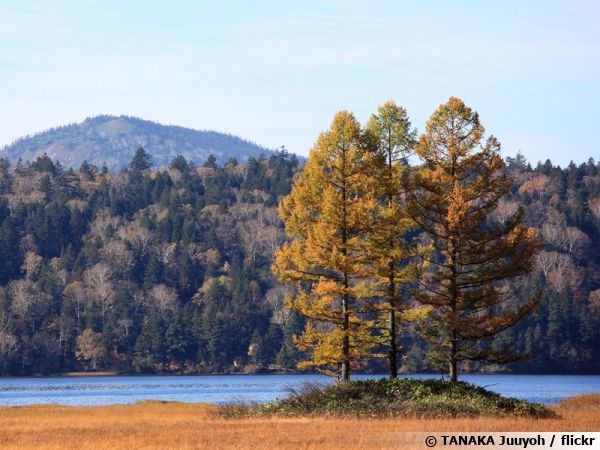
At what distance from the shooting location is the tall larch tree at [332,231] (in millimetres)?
47219

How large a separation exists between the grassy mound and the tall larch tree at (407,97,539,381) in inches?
156

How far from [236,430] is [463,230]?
16.6 meters

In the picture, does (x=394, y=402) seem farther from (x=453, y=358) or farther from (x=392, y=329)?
(x=392, y=329)

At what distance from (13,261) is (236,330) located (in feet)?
185

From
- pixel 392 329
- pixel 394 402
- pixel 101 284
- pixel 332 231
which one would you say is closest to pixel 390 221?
pixel 332 231

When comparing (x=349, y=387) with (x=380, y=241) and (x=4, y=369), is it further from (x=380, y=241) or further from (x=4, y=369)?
(x=4, y=369)

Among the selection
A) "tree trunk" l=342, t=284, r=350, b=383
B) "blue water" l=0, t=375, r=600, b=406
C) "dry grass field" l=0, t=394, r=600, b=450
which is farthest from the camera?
"blue water" l=0, t=375, r=600, b=406

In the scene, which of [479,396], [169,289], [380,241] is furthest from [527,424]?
[169,289]

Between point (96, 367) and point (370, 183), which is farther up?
point (370, 183)

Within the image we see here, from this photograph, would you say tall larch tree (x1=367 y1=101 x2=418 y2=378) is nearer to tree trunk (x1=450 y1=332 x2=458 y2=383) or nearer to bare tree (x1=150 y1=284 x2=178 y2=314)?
tree trunk (x1=450 y1=332 x2=458 y2=383)

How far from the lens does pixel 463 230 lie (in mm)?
47125

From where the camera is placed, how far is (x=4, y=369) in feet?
508

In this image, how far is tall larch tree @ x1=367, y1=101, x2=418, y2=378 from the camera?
48094 millimetres

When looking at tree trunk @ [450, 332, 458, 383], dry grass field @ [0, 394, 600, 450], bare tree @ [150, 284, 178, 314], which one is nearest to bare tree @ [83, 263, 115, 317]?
bare tree @ [150, 284, 178, 314]
